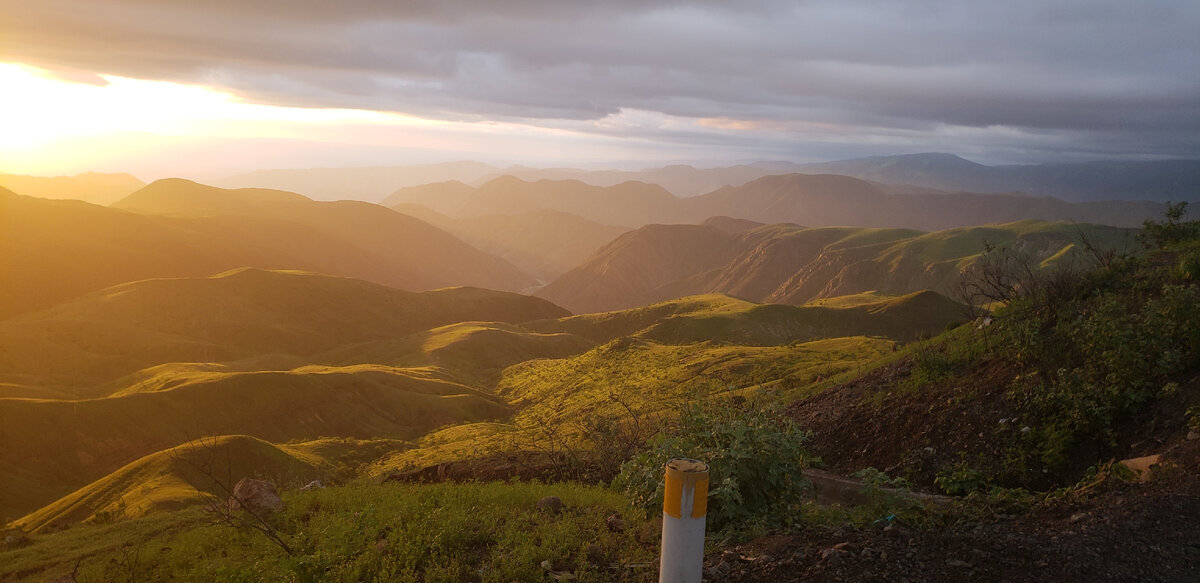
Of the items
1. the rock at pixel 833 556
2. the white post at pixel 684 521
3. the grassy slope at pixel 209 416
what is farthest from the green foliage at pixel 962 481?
the grassy slope at pixel 209 416

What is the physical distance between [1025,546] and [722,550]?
2912 mm

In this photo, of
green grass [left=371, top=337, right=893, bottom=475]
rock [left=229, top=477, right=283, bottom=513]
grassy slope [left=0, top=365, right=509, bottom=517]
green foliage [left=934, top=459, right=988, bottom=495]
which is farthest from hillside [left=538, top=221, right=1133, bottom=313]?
rock [left=229, top=477, right=283, bottom=513]

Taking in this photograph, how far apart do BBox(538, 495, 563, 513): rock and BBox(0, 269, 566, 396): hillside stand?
57.6 meters

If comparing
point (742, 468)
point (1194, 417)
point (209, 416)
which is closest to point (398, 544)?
point (742, 468)

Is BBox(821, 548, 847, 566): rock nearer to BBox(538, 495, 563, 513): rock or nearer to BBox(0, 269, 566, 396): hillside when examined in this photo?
BBox(538, 495, 563, 513): rock

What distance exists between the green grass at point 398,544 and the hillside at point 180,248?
10021 centimetres

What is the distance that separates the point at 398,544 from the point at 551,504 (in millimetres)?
2134

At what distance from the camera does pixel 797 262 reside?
159 meters

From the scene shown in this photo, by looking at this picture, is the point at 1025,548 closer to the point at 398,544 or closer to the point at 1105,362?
the point at 1105,362

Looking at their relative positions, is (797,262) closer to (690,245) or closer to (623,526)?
(690,245)

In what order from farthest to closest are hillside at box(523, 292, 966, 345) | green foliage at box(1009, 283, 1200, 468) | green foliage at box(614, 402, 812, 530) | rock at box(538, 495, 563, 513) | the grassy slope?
hillside at box(523, 292, 966, 345)
the grassy slope
green foliage at box(1009, 283, 1200, 468)
rock at box(538, 495, 563, 513)
green foliage at box(614, 402, 812, 530)

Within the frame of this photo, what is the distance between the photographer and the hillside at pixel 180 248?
9306 centimetres

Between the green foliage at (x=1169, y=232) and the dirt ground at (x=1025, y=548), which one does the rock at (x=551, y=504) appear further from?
the green foliage at (x=1169, y=232)

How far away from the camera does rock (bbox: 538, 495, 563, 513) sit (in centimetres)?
882
